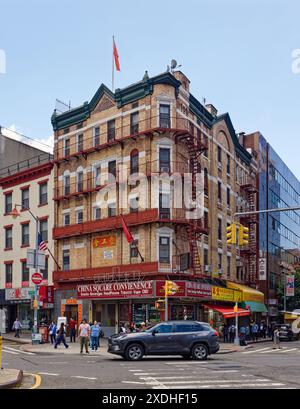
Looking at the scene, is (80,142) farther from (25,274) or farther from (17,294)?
(17,294)

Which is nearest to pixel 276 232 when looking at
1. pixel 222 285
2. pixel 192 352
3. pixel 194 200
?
pixel 222 285

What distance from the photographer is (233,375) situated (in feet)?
62.1

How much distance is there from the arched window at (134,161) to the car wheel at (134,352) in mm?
19216

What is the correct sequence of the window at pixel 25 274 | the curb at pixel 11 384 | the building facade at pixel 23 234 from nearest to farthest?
1. the curb at pixel 11 384
2. the building facade at pixel 23 234
3. the window at pixel 25 274

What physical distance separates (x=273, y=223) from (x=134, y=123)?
29.2 meters

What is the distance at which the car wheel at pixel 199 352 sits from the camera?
25469 mm

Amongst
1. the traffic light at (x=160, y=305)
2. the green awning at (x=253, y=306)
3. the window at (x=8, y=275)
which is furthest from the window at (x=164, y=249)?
the window at (x=8, y=275)

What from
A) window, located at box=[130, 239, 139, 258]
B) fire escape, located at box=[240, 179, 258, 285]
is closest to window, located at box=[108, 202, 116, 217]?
window, located at box=[130, 239, 139, 258]

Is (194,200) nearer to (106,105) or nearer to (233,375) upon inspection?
(106,105)

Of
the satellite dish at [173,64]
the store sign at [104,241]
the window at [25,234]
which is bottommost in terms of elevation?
the store sign at [104,241]

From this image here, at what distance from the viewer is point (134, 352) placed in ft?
81.4

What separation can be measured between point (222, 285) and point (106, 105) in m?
17.1

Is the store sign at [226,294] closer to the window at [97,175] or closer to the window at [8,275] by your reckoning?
the window at [97,175]

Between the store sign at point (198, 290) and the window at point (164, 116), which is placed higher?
the window at point (164, 116)
